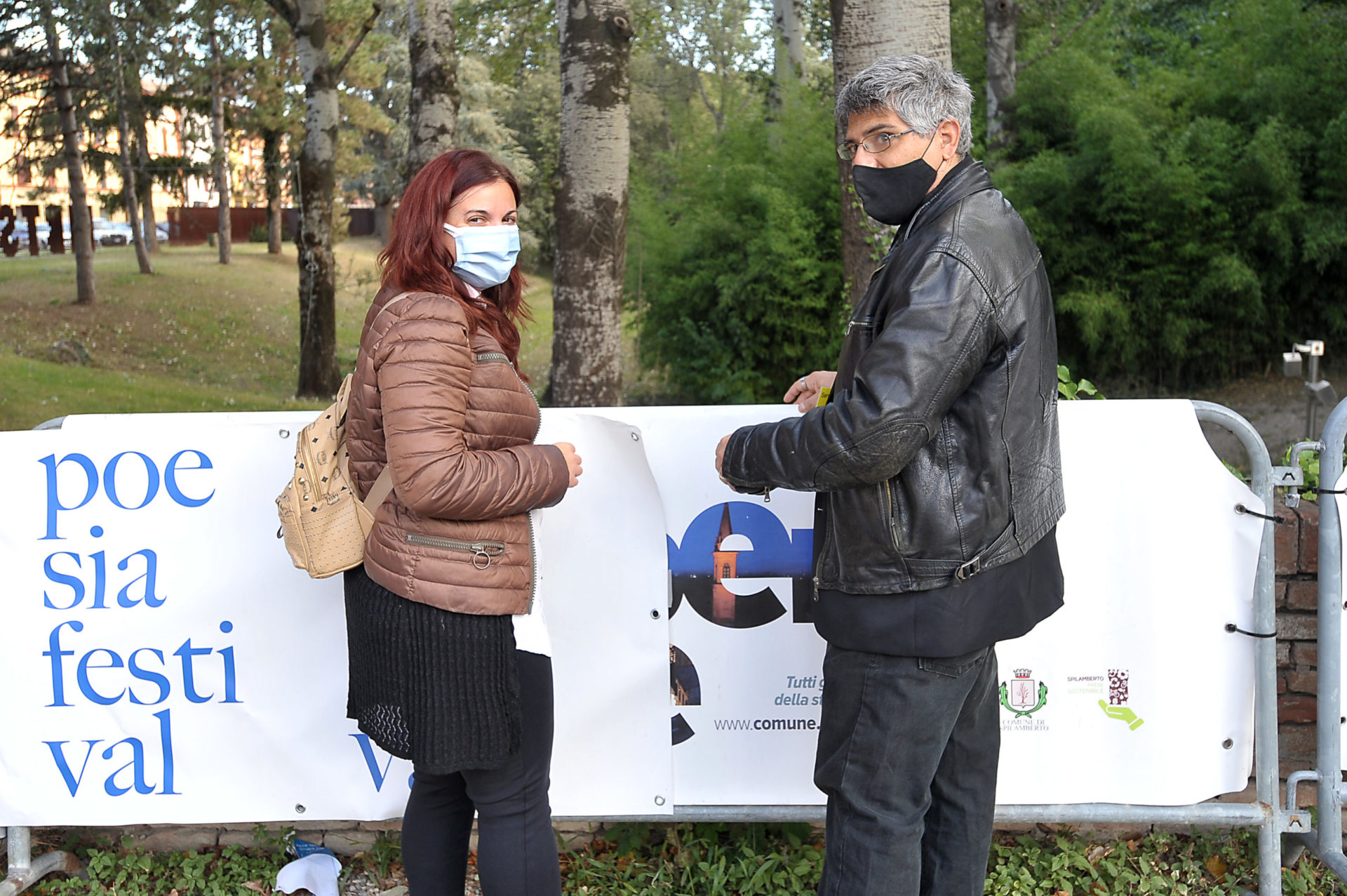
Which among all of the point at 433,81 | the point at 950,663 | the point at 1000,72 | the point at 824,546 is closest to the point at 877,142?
the point at 824,546

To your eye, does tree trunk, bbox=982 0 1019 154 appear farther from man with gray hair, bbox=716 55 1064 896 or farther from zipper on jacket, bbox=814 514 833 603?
zipper on jacket, bbox=814 514 833 603

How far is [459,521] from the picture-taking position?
2.21 metres

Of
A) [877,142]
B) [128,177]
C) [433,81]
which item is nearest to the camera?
[877,142]

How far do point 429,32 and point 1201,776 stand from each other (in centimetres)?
841

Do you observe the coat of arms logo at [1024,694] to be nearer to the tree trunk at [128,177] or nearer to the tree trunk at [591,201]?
the tree trunk at [591,201]

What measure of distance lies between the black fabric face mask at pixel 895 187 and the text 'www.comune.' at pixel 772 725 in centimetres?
150

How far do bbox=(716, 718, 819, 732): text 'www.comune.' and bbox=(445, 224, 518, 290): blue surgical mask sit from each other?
4.82ft

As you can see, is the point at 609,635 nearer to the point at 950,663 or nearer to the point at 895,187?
the point at 950,663

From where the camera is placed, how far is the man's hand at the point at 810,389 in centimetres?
267

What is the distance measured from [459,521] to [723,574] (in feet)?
3.42

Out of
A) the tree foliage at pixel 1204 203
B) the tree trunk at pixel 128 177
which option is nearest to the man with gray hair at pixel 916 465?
the tree foliage at pixel 1204 203

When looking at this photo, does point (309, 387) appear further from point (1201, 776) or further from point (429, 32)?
point (1201, 776)

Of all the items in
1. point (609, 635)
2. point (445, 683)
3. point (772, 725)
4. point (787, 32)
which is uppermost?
point (787, 32)

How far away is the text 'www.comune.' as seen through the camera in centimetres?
311
